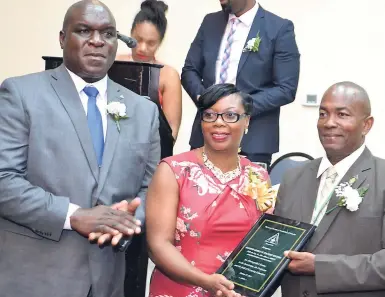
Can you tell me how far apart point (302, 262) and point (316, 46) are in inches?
169

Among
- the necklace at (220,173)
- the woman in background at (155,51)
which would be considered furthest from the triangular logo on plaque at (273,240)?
the woman in background at (155,51)

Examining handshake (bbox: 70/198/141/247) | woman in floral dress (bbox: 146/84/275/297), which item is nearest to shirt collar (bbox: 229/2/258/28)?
woman in floral dress (bbox: 146/84/275/297)

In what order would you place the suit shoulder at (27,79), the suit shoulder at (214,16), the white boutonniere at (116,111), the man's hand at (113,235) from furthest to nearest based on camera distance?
1. the suit shoulder at (214,16)
2. the white boutonniere at (116,111)
3. the suit shoulder at (27,79)
4. the man's hand at (113,235)

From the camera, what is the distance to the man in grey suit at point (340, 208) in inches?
123

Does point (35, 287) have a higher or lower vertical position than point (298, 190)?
lower

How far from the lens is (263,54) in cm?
473

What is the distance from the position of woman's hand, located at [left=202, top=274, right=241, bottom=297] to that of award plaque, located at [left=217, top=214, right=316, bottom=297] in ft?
0.12

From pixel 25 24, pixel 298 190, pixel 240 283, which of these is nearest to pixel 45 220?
pixel 240 283

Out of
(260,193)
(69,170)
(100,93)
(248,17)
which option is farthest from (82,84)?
(248,17)

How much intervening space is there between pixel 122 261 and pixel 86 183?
48cm

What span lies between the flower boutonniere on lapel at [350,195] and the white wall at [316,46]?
3.72m

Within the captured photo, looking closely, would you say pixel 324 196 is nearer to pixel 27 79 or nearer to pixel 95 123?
pixel 95 123

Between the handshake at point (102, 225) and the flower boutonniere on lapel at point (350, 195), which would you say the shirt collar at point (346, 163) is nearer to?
the flower boutonniere on lapel at point (350, 195)

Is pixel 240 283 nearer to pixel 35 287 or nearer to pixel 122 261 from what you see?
pixel 122 261
